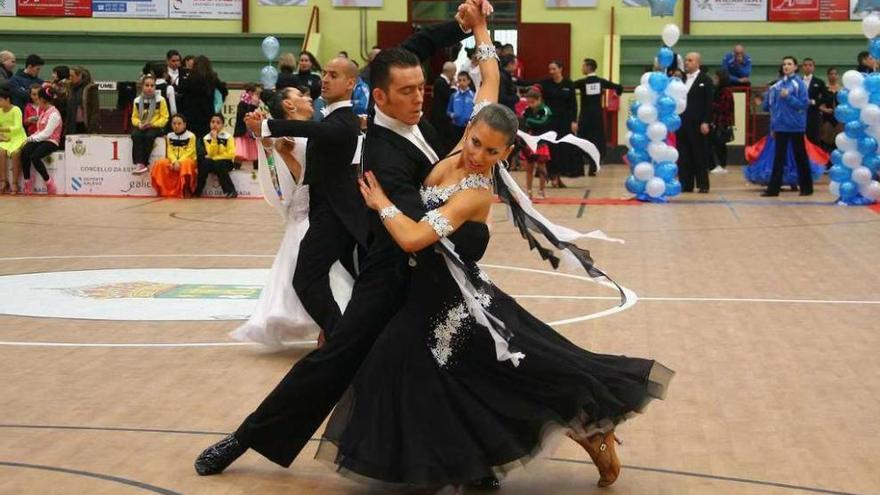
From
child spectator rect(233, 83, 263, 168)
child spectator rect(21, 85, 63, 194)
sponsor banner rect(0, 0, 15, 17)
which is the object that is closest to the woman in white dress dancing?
child spectator rect(21, 85, 63, 194)

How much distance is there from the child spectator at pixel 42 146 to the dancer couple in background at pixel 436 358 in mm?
13500

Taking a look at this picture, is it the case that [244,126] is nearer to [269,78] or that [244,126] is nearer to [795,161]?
[269,78]

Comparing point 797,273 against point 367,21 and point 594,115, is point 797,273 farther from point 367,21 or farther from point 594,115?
point 367,21

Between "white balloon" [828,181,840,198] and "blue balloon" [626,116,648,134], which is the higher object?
"blue balloon" [626,116,648,134]

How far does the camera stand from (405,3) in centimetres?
2591

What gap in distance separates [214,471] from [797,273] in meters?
6.66

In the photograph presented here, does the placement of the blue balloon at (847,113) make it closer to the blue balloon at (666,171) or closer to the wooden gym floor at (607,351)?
the blue balloon at (666,171)

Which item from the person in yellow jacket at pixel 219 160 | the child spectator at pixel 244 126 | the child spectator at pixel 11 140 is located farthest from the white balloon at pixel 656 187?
the child spectator at pixel 11 140

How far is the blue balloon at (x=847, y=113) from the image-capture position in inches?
655

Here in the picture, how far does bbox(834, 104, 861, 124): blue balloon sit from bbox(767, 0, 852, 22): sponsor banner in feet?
29.2

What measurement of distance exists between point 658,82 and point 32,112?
27.3 ft

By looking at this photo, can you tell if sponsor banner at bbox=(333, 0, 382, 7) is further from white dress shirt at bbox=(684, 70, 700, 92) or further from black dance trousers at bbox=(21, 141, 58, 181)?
black dance trousers at bbox=(21, 141, 58, 181)

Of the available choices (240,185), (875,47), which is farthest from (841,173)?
(240,185)

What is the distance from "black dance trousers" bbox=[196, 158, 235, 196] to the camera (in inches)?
693
